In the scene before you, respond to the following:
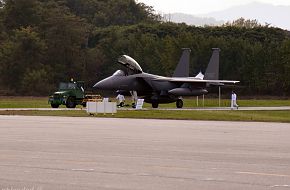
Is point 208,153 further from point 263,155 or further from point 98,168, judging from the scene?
point 98,168

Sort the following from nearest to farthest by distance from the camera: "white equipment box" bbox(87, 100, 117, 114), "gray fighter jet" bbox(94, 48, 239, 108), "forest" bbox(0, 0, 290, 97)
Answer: "white equipment box" bbox(87, 100, 117, 114) → "gray fighter jet" bbox(94, 48, 239, 108) → "forest" bbox(0, 0, 290, 97)

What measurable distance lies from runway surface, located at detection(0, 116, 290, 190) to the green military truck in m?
25.6

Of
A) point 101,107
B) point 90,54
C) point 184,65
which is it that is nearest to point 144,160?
point 101,107

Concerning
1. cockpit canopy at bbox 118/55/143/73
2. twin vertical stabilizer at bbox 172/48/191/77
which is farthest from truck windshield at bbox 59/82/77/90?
twin vertical stabilizer at bbox 172/48/191/77

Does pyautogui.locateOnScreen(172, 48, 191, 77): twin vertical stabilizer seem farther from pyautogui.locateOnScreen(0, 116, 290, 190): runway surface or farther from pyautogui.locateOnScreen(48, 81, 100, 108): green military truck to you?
pyautogui.locateOnScreen(0, 116, 290, 190): runway surface

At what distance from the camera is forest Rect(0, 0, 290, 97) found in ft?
295

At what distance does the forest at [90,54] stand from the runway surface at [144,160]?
6640 centimetres

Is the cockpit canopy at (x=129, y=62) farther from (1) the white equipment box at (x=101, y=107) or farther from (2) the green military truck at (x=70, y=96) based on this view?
A: (1) the white equipment box at (x=101, y=107)

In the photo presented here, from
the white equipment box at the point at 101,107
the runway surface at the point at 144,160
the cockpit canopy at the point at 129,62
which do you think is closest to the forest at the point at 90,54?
the cockpit canopy at the point at 129,62

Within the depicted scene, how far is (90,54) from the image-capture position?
99.2 metres

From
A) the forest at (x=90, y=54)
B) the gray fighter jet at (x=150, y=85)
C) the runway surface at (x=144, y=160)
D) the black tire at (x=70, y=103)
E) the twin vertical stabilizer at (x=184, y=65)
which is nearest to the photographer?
the runway surface at (x=144, y=160)

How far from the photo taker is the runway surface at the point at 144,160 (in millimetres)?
11102

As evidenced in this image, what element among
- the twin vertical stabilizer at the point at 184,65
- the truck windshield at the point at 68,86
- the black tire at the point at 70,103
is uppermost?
the twin vertical stabilizer at the point at 184,65

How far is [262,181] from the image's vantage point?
37.0 ft
